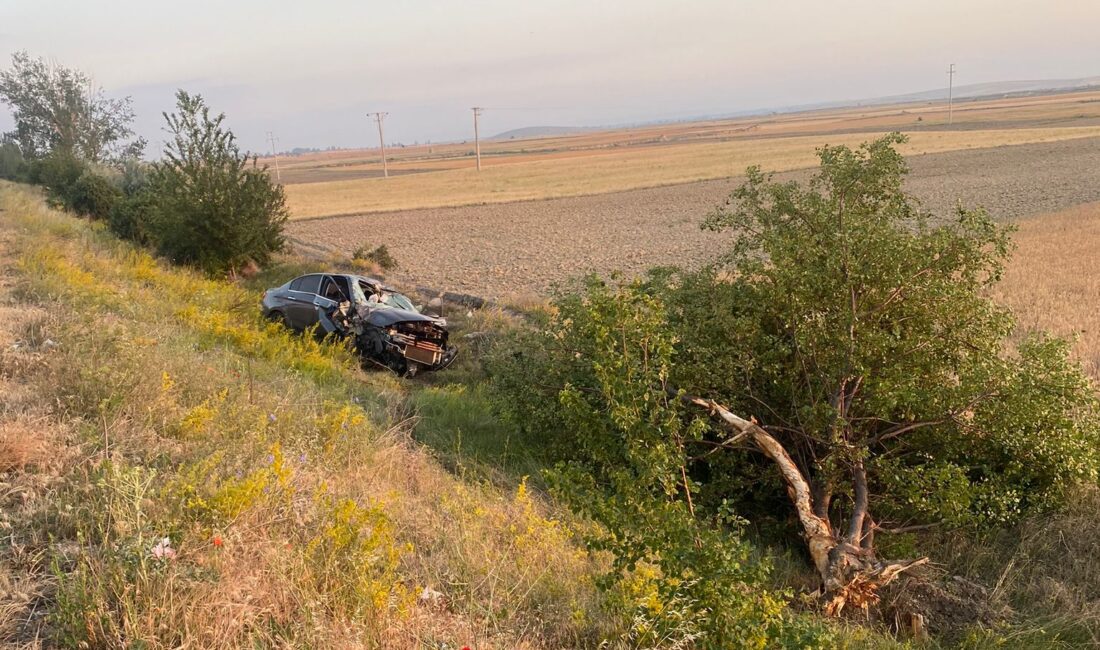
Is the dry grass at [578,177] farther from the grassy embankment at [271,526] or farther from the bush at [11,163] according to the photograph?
the grassy embankment at [271,526]

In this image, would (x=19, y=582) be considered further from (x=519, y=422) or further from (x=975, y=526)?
(x=975, y=526)

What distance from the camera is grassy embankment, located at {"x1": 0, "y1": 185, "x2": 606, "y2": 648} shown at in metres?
2.81

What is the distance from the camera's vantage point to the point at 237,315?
14.6m

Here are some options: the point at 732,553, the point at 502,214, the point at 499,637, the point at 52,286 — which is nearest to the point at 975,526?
the point at 732,553

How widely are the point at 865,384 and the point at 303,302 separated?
1098 cm

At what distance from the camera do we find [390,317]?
40.0 feet

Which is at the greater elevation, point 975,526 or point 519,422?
point 519,422

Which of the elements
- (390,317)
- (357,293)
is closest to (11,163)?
(357,293)

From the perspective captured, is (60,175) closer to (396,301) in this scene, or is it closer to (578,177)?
(396,301)

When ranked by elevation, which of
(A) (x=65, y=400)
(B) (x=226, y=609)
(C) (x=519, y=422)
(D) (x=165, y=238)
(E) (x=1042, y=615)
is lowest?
(E) (x=1042, y=615)

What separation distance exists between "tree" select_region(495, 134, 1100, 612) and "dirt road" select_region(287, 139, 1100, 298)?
9.20 metres

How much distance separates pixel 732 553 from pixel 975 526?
3892 mm

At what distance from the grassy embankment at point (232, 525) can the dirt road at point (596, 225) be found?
11126mm

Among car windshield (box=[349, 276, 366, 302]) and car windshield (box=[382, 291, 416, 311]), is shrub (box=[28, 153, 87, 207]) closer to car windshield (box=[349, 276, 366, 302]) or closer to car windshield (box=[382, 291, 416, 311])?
car windshield (box=[349, 276, 366, 302])
